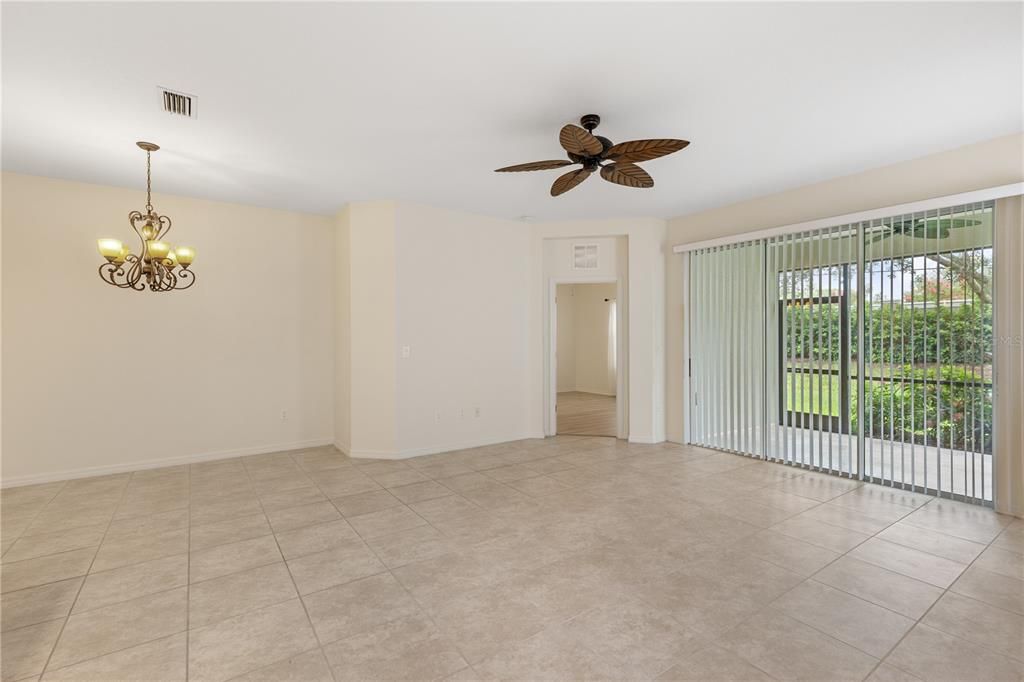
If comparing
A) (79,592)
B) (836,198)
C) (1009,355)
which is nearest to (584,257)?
(836,198)

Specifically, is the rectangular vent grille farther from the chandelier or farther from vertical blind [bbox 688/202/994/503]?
the chandelier

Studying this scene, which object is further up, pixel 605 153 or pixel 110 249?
pixel 605 153

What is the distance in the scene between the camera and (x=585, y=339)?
11188 millimetres

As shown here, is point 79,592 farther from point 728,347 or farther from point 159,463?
point 728,347

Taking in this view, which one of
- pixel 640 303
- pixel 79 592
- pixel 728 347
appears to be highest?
pixel 640 303

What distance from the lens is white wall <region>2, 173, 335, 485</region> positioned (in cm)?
444

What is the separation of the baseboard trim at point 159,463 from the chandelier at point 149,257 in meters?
1.84

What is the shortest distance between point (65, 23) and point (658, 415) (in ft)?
20.1

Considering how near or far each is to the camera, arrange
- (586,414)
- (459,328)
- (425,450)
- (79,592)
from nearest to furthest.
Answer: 1. (79,592)
2. (425,450)
3. (459,328)
4. (586,414)

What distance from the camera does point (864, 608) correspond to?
2.39 m

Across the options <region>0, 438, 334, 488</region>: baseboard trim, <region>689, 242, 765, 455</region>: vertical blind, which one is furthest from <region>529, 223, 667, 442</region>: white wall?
<region>0, 438, 334, 488</region>: baseboard trim

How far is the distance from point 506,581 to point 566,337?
885 cm

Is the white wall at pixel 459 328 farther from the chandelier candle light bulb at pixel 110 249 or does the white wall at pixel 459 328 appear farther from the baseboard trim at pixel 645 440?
the chandelier candle light bulb at pixel 110 249

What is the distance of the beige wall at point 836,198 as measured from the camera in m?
3.68
